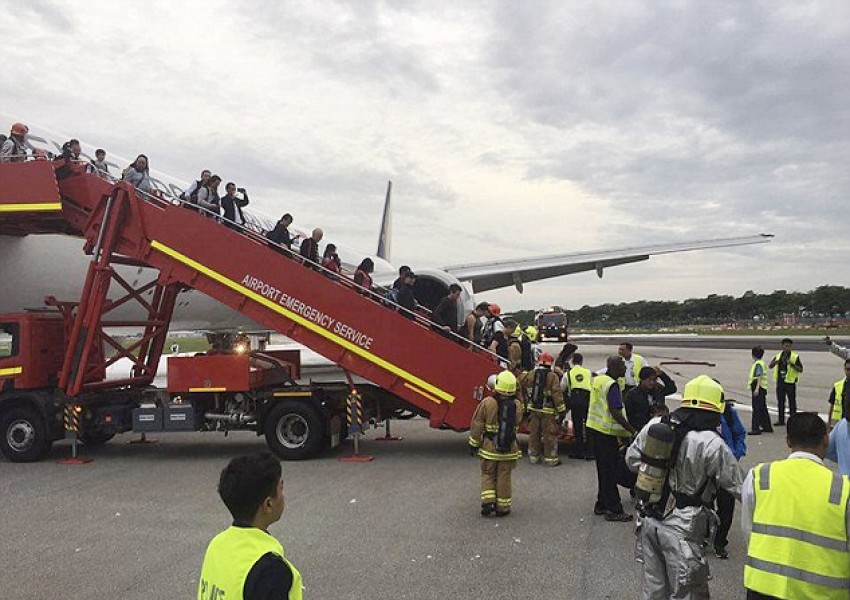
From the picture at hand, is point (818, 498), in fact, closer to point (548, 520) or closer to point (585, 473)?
point (548, 520)

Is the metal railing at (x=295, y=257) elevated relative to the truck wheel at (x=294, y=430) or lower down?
elevated

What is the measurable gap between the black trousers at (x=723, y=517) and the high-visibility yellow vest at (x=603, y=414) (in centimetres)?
117

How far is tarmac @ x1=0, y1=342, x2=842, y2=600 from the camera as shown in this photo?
5066 mm

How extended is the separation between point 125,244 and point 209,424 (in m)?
3.09

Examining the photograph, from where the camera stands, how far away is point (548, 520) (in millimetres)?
6633

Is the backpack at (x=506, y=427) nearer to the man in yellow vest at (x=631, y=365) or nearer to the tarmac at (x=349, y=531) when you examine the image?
the tarmac at (x=349, y=531)

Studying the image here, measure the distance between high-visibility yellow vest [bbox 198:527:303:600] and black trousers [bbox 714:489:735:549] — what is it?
185 inches

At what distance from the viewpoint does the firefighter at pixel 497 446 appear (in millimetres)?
6703

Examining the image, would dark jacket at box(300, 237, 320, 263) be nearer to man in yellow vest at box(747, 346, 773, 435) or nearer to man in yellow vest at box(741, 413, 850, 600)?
man in yellow vest at box(747, 346, 773, 435)

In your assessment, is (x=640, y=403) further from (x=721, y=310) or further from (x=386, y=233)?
(x=721, y=310)

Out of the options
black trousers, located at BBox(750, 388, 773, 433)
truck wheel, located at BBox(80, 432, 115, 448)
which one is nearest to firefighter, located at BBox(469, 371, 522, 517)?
black trousers, located at BBox(750, 388, 773, 433)

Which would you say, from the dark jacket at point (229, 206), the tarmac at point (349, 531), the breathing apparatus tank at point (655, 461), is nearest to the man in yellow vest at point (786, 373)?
the tarmac at point (349, 531)

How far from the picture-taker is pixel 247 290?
33.0 ft

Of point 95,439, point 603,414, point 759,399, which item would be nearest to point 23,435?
point 95,439
